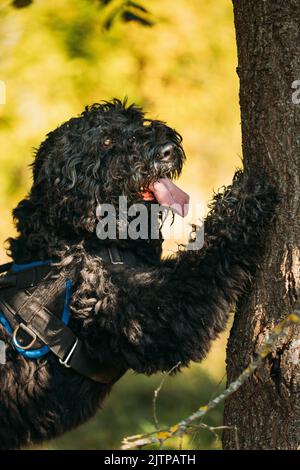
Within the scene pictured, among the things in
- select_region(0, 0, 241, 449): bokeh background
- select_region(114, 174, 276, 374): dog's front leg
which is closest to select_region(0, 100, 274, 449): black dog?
select_region(114, 174, 276, 374): dog's front leg

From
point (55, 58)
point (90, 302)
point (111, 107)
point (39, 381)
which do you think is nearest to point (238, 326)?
point (90, 302)

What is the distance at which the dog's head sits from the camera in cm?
378

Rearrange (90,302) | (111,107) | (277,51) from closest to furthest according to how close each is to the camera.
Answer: (277,51), (90,302), (111,107)

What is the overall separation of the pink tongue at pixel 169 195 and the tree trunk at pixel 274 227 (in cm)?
44

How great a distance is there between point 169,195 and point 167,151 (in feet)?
0.67

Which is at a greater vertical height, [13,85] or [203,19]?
[203,19]

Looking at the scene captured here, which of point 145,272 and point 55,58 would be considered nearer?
point 145,272

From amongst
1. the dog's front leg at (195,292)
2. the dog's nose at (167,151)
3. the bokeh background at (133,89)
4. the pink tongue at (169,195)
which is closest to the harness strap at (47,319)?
the dog's front leg at (195,292)

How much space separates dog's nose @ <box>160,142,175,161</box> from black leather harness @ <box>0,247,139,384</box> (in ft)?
1.55

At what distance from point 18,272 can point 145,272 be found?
1.95 feet

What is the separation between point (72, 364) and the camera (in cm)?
369

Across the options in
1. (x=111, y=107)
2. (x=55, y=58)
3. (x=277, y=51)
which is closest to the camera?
(x=277, y=51)

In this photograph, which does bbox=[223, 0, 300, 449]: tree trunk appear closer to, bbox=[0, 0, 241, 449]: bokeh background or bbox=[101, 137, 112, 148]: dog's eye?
bbox=[101, 137, 112, 148]: dog's eye
